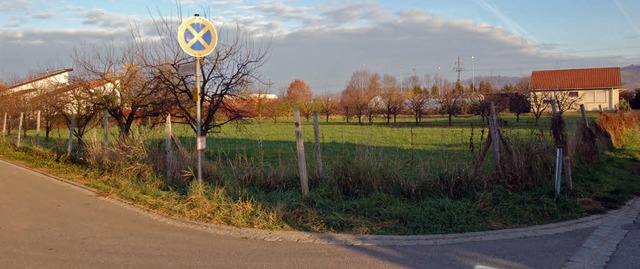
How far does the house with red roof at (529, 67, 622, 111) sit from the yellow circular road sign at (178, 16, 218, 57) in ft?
201

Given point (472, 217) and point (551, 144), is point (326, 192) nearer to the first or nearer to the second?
point (472, 217)

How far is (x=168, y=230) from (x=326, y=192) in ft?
9.26

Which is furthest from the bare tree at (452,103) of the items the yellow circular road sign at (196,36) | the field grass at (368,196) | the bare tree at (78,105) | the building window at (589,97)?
the yellow circular road sign at (196,36)

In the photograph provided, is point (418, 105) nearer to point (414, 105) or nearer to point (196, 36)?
point (414, 105)

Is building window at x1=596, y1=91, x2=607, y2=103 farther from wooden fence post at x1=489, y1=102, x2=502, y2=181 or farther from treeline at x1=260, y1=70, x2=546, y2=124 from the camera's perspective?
wooden fence post at x1=489, y1=102, x2=502, y2=181

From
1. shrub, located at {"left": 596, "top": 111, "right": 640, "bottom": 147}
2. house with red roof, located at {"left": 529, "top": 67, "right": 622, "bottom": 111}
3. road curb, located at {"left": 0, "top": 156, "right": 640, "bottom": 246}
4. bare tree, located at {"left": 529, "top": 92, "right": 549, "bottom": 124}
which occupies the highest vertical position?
house with red roof, located at {"left": 529, "top": 67, "right": 622, "bottom": 111}

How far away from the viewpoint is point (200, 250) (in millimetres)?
6188

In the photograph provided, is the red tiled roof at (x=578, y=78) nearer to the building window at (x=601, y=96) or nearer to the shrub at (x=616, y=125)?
the building window at (x=601, y=96)

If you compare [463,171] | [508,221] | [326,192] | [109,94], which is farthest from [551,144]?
[109,94]

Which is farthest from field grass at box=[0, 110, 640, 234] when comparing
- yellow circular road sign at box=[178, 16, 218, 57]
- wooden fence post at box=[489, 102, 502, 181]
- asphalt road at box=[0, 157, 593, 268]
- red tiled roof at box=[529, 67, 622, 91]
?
red tiled roof at box=[529, 67, 622, 91]

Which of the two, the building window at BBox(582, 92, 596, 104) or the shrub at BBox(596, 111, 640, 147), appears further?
the building window at BBox(582, 92, 596, 104)

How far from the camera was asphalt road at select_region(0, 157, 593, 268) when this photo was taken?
563 cm

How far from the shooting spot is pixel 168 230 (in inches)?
283

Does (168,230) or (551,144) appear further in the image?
(551,144)
